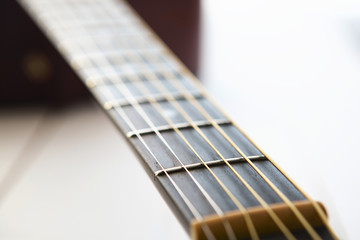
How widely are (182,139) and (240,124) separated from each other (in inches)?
33.7

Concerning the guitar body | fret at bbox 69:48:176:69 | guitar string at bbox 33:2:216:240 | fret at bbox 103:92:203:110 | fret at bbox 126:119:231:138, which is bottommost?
guitar string at bbox 33:2:216:240

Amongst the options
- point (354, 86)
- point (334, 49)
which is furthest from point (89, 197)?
point (334, 49)

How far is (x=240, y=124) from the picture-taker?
5.18ft

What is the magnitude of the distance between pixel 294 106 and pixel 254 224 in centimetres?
104

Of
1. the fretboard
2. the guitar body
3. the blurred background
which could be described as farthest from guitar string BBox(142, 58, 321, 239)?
the guitar body

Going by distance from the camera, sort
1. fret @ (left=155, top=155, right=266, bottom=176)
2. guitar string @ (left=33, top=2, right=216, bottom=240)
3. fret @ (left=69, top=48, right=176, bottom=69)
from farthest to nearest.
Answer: fret @ (left=69, top=48, right=176, bottom=69) → fret @ (left=155, top=155, right=266, bottom=176) → guitar string @ (left=33, top=2, right=216, bottom=240)

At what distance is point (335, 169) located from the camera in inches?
49.3

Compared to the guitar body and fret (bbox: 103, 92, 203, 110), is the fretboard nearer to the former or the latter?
fret (bbox: 103, 92, 203, 110)

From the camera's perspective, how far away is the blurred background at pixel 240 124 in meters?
1.17

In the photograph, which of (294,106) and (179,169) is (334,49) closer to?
(294,106)

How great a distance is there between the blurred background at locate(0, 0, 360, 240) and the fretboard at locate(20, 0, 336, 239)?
0.13 meters

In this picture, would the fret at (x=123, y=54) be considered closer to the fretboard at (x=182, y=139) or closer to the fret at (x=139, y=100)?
the fretboard at (x=182, y=139)

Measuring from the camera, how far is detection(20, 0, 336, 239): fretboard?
1.88 ft

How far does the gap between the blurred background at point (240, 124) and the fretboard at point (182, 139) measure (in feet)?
0.41
